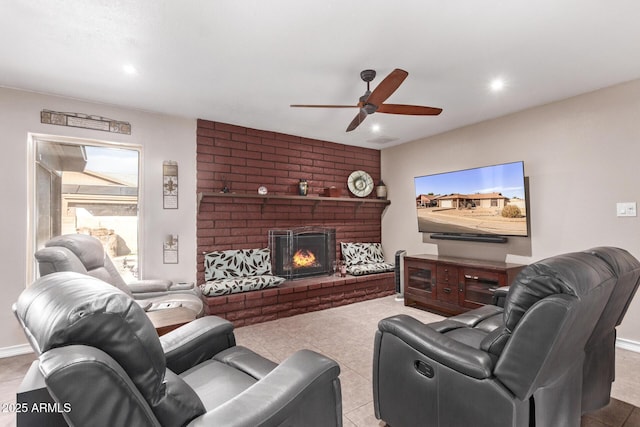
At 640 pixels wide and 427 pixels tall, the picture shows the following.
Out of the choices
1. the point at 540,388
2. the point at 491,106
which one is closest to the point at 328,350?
the point at 540,388

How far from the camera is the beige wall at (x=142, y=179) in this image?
9.78 ft

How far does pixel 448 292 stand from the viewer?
3.93m

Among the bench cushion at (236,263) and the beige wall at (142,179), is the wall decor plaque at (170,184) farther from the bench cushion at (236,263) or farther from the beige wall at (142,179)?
the bench cushion at (236,263)

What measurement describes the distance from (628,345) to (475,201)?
1959mm

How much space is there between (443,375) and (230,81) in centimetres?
280

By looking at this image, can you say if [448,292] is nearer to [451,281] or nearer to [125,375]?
[451,281]

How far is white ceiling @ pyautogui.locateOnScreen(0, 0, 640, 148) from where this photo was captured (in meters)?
1.93

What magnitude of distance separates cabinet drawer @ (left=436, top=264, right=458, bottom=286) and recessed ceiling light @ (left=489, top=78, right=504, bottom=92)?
2028mm

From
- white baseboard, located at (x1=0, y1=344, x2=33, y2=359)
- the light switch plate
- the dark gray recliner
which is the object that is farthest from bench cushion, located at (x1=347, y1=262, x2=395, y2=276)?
white baseboard, located at (x1=0, y1=344, x2=33, y2=359)

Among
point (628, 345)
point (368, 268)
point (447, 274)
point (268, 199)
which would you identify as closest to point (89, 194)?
point (268, 199)

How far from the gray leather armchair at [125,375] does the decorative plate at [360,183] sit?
4.24 m

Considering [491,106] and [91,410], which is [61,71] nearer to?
[91,410]

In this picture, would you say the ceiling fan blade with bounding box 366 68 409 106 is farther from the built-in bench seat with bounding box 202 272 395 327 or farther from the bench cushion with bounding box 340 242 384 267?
the bench cushion with bounding box 340 242 384 267

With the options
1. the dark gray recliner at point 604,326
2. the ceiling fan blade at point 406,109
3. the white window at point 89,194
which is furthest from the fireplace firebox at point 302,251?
the dark gray recliner at point 604,326
